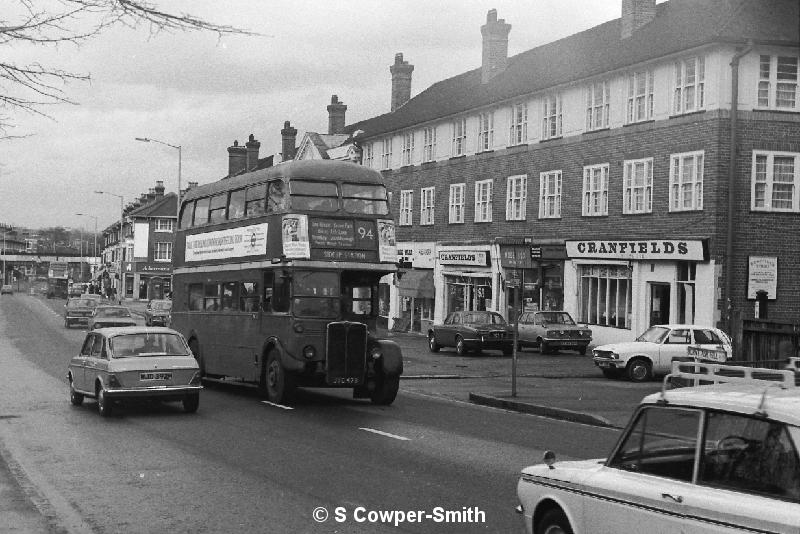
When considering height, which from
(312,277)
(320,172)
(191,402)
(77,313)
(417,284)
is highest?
(320,172)

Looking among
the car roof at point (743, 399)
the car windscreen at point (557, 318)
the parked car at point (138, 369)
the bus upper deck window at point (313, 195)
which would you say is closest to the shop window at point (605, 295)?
the car windscreen at point (557, 318)

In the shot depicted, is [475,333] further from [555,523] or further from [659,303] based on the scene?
[555,523]

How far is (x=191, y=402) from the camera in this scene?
18047 millimetres

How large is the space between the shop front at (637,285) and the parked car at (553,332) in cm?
135

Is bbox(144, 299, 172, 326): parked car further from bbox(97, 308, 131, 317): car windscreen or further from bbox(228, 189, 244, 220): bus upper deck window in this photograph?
bbox(228, 189, 244, 220): bus upper deck window

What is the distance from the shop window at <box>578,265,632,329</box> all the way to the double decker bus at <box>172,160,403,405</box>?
1897cm

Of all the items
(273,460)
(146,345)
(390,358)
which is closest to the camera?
(273,460)

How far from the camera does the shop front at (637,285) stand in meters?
33.3

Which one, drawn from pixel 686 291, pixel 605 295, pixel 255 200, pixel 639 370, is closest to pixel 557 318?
pixel 605 295

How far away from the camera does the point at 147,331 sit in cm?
1811

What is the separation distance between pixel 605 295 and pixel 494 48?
1663 cm

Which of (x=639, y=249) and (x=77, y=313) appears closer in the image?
(x=639, y=249)

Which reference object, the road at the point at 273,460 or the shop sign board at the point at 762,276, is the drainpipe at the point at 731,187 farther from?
the road at the point at 273,460

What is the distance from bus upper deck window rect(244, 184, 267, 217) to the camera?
20.6 meters
